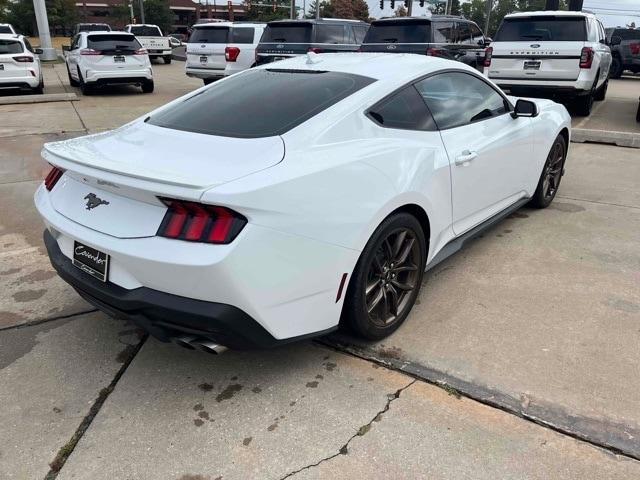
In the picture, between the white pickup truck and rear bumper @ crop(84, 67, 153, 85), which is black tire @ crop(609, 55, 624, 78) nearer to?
rear bumper @ crop(84, 67, 153, 85)

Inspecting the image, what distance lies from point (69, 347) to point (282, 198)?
165 centimetres

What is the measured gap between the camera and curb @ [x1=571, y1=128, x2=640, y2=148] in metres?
8.10

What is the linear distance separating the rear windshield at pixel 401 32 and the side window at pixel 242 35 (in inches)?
170

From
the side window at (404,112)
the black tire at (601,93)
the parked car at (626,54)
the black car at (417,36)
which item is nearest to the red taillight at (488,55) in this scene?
the black car at (417,36)

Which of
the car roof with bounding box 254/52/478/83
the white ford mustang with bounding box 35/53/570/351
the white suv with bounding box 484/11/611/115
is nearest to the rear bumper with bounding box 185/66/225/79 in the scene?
the white suv with bounding box 484/11/611/115

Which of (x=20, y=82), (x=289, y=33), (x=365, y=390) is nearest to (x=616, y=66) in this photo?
(x=289, y=33)

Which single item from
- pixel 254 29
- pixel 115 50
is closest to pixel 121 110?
pixel 115 50

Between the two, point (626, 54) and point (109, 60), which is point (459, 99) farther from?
point (626, 54)

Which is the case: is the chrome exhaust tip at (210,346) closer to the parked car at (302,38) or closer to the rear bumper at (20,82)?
the parked car at (302,38)

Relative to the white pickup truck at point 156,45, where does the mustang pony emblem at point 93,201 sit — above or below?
above

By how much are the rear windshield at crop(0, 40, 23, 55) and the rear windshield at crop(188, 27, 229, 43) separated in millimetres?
4156

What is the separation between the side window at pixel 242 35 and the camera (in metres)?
14.2

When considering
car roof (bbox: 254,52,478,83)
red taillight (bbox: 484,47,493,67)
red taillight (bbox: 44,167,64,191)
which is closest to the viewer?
red taillight (bbox: 44,167,64,191)

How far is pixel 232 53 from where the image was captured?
534 inches
